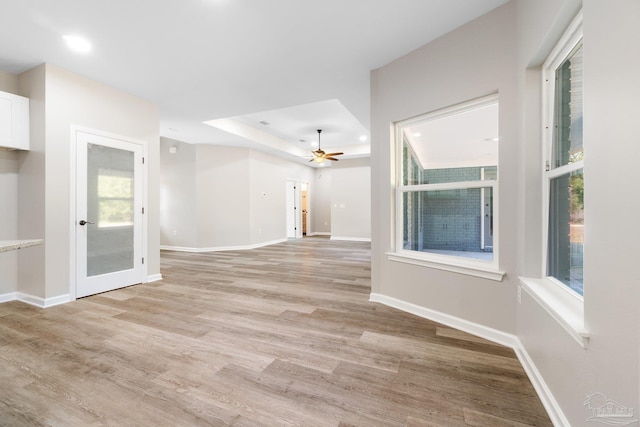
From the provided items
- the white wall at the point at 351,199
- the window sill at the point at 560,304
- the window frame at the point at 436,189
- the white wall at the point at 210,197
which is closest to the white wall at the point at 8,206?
the white wall at the point at 210,197

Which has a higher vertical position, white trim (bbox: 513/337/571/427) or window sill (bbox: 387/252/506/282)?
window sill (bbox: 387/252/506/282)

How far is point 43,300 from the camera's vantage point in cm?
296

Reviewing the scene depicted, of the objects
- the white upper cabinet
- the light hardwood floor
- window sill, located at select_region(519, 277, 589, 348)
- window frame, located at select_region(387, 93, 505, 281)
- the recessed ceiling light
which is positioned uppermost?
the recessed ceiling light

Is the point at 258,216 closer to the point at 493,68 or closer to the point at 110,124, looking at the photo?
the point at 110,124

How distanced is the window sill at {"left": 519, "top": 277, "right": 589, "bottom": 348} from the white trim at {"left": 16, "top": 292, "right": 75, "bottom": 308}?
4.51 meters

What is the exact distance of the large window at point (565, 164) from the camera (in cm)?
148

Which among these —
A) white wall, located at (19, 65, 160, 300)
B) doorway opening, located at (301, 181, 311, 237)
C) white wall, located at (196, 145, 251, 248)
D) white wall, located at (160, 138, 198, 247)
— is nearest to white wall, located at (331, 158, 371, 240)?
doorway opening, located at (301, 181, 311, 237)

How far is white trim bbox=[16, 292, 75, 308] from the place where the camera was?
296 cm

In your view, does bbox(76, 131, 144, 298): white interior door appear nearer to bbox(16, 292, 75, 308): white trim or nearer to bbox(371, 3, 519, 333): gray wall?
bbox(16, 292, 75, 308): white trim

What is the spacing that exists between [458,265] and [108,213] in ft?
13.8

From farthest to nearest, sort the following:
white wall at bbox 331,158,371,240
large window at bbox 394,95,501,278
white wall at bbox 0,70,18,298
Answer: white wall at bbox 331,158,371,240 → white wall at bbox 0,70,18,298 → large window at bbox 394,95,501,278

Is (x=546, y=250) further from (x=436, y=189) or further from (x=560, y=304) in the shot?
(x=436, y=189)

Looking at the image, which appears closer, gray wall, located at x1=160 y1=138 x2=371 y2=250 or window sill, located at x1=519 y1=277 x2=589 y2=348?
window sill, located at x1=519 y1=277 x2=589 y2=348

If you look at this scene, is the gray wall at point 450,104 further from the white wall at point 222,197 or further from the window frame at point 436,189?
the white wall at point 222,197
